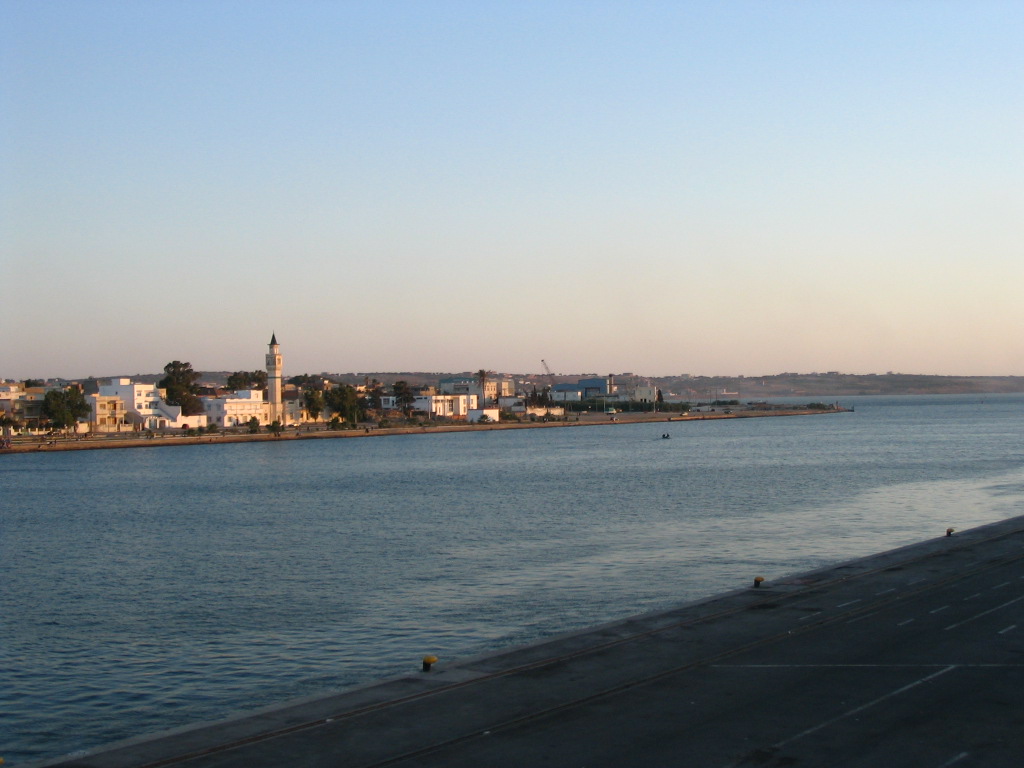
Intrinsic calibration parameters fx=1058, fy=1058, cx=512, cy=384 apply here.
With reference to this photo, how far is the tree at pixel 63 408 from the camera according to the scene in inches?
5748

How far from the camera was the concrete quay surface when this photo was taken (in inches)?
576

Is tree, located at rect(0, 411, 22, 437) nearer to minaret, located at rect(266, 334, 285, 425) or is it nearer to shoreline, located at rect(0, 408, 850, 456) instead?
shoreline, located at rect(0, 408, 850, 456)

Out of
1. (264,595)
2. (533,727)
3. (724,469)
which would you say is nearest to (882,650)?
(533,727)

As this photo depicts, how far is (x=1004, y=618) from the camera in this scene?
22766 millimetres

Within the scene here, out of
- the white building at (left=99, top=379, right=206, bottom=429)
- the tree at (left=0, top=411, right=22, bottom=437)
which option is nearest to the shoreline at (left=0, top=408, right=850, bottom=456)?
the tree at (left=0, top=411, right=22, bottom=437)

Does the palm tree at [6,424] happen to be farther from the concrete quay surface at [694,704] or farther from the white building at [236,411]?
the concrete quay surface at [694,704]

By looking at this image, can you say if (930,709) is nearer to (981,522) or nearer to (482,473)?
(981,522)

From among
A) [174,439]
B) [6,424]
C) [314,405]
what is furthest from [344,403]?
[6,424]

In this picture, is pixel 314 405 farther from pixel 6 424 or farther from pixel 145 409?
→ pixel 6 424

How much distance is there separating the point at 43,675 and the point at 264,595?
1027 centimetres

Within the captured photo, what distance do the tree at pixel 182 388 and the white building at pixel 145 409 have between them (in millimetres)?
7321

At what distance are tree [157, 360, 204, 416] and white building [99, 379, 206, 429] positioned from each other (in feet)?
24.0

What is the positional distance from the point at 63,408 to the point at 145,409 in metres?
24.2

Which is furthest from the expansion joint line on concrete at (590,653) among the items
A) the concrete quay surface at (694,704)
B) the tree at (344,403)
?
the tree at (344,403)
